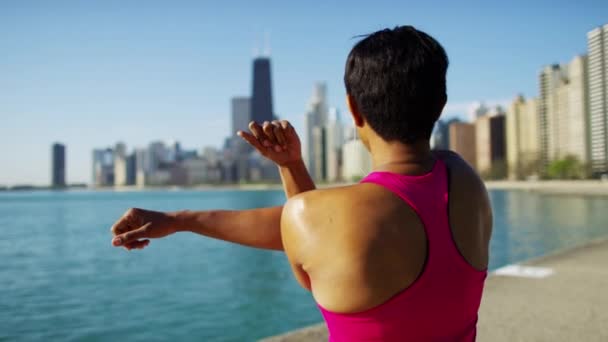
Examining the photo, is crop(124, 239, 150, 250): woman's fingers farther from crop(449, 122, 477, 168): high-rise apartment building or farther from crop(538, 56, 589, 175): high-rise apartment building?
crop(449, 122, 477, 168): high-rise apartment building

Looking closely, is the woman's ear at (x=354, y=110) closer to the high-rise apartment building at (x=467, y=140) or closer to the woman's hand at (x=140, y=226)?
the woman's hand at (x=140, y=226)

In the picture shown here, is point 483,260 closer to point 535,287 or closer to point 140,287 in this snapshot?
point 535,287

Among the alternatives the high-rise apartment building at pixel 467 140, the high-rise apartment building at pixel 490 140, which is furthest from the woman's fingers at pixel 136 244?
the high-rise apartment building at pixel 490 140

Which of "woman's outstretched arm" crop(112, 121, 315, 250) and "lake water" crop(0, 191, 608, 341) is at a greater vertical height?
"woman's outstretched arm" crop(112, 121, 315, 250)

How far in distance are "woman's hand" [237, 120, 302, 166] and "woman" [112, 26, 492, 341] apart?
0.23 meters

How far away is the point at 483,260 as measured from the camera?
1.30 meters

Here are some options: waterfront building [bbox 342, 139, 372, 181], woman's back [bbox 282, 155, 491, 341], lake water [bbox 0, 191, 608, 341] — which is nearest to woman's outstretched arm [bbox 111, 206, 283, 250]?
woman's back [bbox 282, 155, 491, 341]

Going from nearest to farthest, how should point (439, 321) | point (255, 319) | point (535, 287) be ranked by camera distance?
1. point (439, 321)
2. point (535, 287)
3. point (255, 319)

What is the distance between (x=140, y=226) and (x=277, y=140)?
44 cm

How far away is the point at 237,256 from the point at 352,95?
1966 cm

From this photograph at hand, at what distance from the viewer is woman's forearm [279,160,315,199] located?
147cm

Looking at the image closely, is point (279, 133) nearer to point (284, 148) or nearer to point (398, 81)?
point (284, 148)

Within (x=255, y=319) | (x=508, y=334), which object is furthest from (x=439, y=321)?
(x=255, y=319)

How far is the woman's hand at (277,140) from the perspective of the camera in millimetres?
1440
